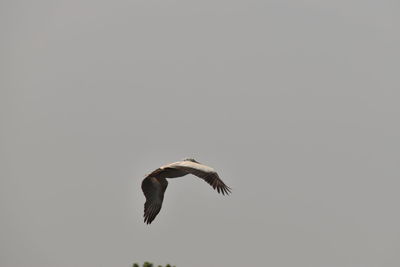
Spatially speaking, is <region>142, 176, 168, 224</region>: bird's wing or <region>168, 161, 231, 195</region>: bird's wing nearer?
<region>168, 161, 231, 195</region>: bird's wing

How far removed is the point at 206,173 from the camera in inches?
1800

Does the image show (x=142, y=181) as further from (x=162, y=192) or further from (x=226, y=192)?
(x=226, y=192)

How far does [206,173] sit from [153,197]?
16.2ft

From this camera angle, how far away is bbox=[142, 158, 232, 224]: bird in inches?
1815

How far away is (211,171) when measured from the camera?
4581 cm

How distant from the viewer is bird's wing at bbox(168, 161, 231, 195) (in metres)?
44.8

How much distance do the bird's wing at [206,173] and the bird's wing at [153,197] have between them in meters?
2.08

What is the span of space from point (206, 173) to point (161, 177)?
13.0ft

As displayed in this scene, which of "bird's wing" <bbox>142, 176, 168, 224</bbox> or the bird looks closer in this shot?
the bird

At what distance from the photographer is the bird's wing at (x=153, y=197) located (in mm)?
49000

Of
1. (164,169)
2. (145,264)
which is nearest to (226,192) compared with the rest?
(164,169)

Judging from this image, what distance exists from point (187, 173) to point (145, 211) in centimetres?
384

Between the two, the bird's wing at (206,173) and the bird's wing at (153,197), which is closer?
the bird's wing at (206,173)

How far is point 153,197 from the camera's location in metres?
49.2
